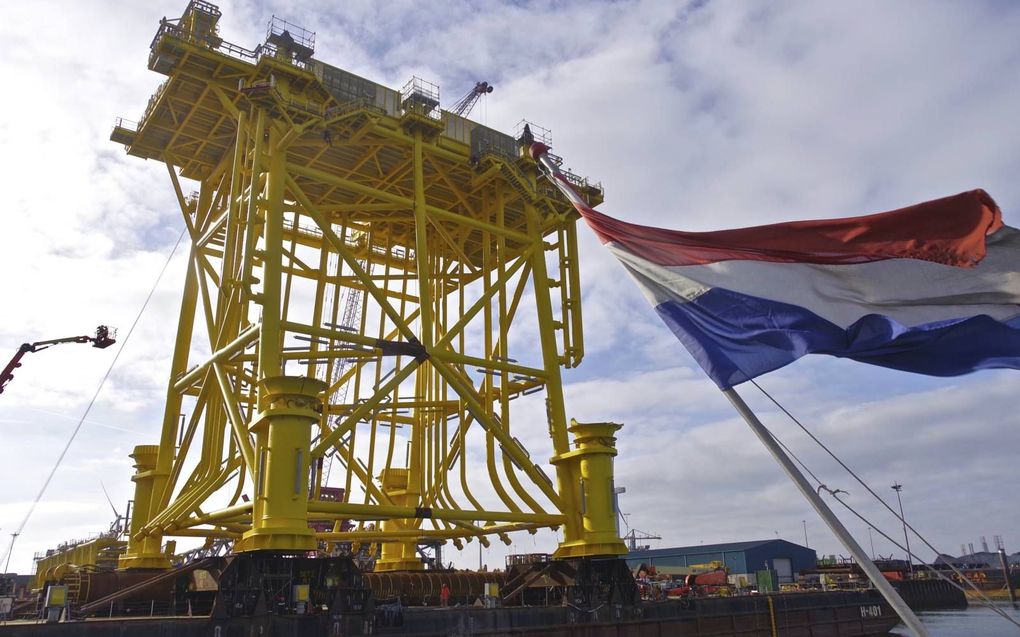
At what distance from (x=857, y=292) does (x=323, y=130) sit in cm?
2272

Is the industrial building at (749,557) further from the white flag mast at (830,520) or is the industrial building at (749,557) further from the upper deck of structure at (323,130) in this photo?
the white flag mast at (830,520)

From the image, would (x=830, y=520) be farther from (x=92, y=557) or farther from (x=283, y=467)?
(x=92, y=557)

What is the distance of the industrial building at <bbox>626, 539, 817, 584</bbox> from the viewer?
76.8 meters

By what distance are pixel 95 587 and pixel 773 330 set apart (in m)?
23.0

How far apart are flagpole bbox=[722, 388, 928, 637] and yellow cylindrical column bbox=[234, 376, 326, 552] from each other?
615 inches

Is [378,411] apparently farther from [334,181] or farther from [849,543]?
[849,543]

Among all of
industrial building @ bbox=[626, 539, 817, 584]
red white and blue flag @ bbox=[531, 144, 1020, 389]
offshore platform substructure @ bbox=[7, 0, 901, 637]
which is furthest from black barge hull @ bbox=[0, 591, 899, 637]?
industrial building @ bbox=[626, 539, 817, 584]

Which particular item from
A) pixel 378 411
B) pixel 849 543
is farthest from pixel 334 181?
pixel 849 543

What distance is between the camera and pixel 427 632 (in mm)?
21641

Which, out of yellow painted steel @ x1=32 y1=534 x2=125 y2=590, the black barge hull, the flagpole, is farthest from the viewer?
yellow painted steel @ x1=32 y1=534 x2=125 y2=590

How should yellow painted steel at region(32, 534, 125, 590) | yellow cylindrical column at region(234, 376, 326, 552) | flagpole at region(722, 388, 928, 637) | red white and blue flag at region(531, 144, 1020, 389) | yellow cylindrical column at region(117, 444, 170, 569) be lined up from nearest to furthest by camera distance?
1. flagpole at region(722, 388, 928, 637)
2. red white and blue flag at region(531, 144, 1020, 389)
3. yellow cylindrical column at region(234, 376, 326, 552)
4. yellow cylindrical column at region(117, 444, 170, 569)
5. yellow painted steel at region(32, 534, 125, 590)

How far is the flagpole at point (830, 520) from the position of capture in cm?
651

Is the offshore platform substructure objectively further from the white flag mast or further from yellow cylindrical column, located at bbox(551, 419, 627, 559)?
the white flag mast

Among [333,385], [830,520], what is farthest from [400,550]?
[830,520]
